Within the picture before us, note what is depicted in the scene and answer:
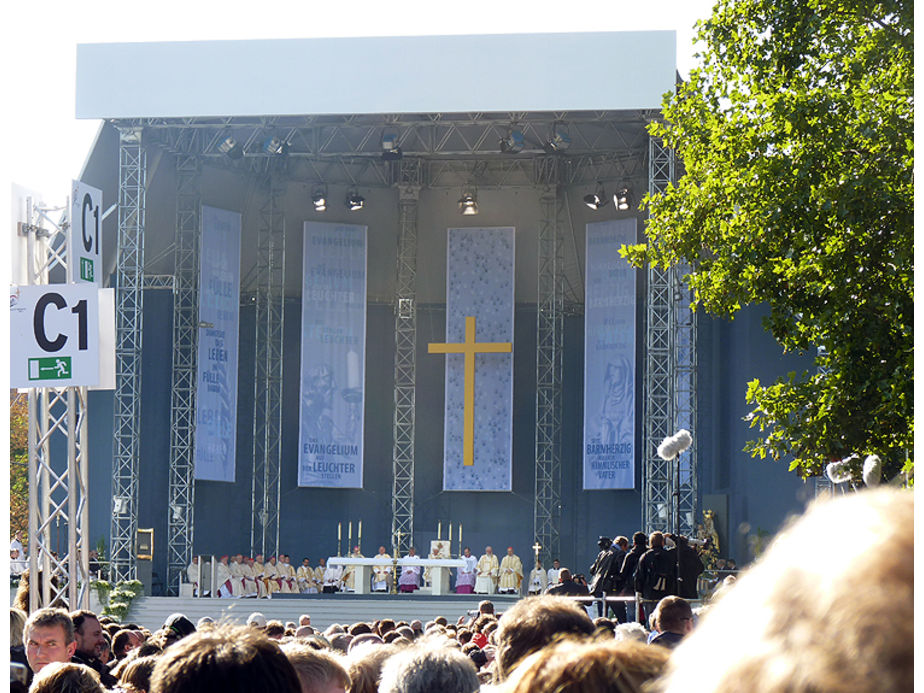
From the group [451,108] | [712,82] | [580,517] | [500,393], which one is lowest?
[580,517]

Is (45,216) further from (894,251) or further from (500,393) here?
(500,393)

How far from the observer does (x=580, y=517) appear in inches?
1153

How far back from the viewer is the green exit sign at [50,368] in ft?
38.0

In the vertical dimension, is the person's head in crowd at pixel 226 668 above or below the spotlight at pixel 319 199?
below

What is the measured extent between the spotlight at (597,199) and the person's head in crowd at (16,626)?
21.1m

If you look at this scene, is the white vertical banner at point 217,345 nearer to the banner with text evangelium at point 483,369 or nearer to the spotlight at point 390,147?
the spotlight at point 390,147

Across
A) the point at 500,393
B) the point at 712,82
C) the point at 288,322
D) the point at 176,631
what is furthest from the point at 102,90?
the point at 176,631

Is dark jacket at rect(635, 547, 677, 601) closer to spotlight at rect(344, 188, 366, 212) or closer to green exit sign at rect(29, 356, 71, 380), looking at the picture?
green exit sign at rect(29, 356, 71, 380)

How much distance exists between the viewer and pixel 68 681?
378 centimetres

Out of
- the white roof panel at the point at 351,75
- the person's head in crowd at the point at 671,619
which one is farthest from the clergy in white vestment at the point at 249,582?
the person's head in crowd at the point at 671,619

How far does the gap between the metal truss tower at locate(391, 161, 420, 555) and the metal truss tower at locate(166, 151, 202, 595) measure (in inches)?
159

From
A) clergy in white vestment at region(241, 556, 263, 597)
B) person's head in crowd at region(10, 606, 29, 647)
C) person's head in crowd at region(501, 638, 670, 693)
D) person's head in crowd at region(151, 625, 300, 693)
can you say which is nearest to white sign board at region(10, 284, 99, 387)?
person's head in crowd at region(10, 606, 29, 647)

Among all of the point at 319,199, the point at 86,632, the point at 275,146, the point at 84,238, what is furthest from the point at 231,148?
the point at 86,632

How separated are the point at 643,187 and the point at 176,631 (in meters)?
22.3
